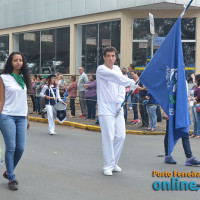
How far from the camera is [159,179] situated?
6.72m

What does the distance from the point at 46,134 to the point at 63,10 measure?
38.4 ft

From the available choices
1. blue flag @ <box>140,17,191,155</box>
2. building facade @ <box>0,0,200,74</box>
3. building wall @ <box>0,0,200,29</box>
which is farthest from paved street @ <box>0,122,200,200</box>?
building wall @ <box>0,0,200,29</box>

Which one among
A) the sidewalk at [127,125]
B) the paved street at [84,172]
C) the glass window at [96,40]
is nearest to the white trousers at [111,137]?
the paved street at [84,172]

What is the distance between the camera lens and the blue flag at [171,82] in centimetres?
738

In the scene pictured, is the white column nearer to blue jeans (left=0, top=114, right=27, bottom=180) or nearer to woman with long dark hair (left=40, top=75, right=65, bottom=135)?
woman with long dark hair (left=40, top=75, right=65, bottom=135)

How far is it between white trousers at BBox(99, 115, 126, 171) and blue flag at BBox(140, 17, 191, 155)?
0.90 metres

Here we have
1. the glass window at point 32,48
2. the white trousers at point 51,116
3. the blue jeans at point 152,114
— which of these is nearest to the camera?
the white trousers at point 51,116

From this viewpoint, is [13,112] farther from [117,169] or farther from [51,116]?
[51,116]

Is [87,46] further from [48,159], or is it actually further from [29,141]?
[48,159]

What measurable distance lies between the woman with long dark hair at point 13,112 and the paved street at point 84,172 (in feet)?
1.39

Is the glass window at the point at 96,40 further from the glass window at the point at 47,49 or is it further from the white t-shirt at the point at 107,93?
the white t-shirt at the point at 107,93

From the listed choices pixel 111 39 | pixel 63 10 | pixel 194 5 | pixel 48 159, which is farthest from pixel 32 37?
pixel 48 159

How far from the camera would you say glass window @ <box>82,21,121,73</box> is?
20906mm

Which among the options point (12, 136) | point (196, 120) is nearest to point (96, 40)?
point (196, 120)
